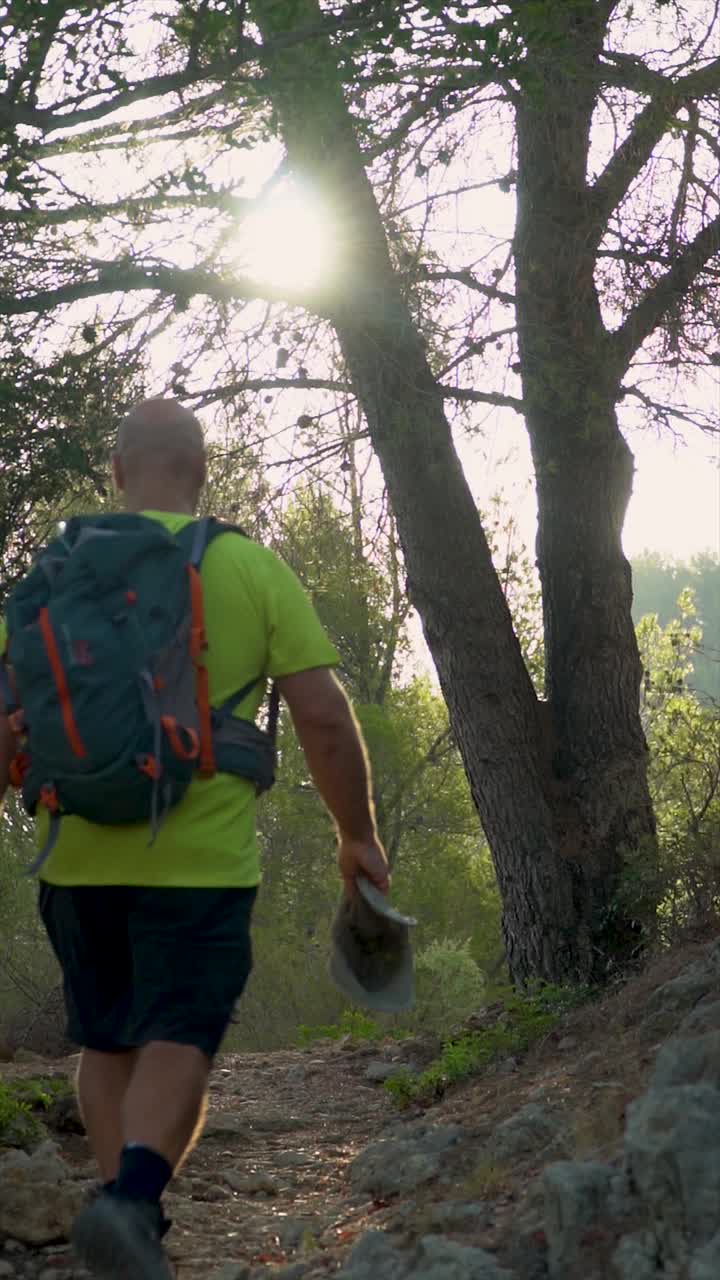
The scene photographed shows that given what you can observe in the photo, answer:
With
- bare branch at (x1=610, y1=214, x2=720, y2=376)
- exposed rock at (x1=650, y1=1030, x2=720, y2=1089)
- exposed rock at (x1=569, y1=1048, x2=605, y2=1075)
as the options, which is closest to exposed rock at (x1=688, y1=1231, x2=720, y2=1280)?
exposed rock at (x1=650, y1=1030, x2=720, y2=1089)

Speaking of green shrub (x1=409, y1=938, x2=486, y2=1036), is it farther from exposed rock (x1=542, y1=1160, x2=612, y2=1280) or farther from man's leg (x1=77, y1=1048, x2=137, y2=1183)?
exposed rock (x1=542, y1=1160, x2=612, y2=1280)

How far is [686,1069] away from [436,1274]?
791mm

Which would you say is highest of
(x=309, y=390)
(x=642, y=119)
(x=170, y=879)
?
(x=642, y=119)

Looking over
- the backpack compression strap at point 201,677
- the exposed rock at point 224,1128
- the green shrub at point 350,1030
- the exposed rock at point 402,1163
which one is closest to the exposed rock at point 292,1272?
the exposed rock at point 402,1163

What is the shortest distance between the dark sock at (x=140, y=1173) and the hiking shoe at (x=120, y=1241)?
0.02m

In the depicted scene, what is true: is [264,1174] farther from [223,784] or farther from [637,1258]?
[637,1258]

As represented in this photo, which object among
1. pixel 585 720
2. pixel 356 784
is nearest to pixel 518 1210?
pixel 356 784

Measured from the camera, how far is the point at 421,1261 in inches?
121

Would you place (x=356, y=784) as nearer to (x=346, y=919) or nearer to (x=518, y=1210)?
(x=346, y=919)

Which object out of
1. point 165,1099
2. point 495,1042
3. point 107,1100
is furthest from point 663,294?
point 165,1099

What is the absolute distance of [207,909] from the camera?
318 cm

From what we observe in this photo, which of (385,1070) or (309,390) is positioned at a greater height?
(309,390)

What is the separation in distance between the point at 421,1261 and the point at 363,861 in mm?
827

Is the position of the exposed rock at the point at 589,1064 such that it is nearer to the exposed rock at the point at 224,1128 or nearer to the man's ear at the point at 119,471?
the exposed rock at the point at 224,1128
